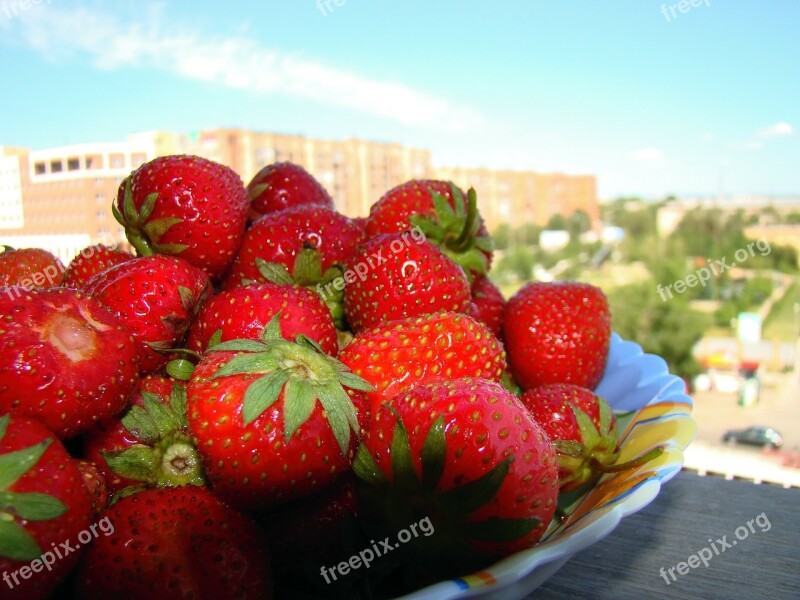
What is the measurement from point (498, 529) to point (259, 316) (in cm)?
40

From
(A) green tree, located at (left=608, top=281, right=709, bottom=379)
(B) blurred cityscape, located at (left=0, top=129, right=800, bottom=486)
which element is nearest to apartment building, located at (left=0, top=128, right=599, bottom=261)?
(B) blurred cityscape, located at (left=0, top=129, right=800, bottom=486)

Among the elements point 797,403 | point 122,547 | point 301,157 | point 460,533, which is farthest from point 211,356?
point 797,403

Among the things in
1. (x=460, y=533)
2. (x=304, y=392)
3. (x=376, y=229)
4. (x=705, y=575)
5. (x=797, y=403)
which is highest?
(x=376, y=229)

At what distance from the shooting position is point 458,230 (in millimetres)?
1169

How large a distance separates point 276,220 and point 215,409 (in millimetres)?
478

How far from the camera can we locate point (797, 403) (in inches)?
1236

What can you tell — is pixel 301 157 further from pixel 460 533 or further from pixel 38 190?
pixel 460 533

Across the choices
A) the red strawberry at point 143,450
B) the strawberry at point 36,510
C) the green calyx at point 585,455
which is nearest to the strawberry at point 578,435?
the green calyx at point 585,455

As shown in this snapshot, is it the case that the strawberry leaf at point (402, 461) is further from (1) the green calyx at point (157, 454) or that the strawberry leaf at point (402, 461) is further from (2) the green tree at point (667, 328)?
(2) the green tree at point (667, 328)

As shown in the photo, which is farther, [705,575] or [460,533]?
[705,575]

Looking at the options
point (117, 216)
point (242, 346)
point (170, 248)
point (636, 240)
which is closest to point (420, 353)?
point (242, 346)

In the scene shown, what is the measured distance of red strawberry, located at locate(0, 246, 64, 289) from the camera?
3.30ft

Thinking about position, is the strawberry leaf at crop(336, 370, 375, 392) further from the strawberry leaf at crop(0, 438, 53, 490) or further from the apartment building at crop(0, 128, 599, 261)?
the apartment building at crop(0, 128, 599, 261)

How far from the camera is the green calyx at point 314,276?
104 centimetres
